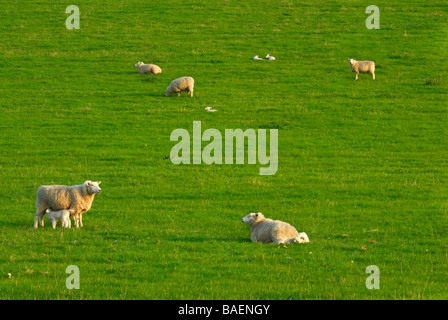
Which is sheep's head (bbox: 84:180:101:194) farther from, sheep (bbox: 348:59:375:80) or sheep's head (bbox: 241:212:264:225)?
sheep (bbox: 348:59:375:80)

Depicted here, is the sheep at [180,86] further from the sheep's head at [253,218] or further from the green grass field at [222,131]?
the sheep's head at [253,218]

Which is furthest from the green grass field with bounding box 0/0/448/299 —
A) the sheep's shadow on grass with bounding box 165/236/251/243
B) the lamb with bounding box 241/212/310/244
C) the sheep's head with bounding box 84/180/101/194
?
the sheep's head with bounding box 84/180/101/194

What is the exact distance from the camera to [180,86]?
3544 centimetres

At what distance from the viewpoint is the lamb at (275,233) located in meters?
15.3

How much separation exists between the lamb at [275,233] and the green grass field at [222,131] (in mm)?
445

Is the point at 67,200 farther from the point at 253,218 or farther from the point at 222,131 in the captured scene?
the point at 222,131

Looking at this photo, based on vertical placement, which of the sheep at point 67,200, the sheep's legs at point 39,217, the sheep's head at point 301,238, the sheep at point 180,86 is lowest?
the sheep's head at point 301,238

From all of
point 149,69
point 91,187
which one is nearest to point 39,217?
point 91,187

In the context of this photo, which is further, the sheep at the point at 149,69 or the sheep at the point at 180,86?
the sheep at the point at 149,69

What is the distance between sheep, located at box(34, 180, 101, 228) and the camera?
57.0 ft

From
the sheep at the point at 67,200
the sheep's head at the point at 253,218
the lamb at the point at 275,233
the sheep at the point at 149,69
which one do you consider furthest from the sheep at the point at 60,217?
the sheep at the point at 149,69

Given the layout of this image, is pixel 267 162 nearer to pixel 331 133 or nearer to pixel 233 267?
pixel 331 133

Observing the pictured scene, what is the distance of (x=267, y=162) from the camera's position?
26.1 meters
